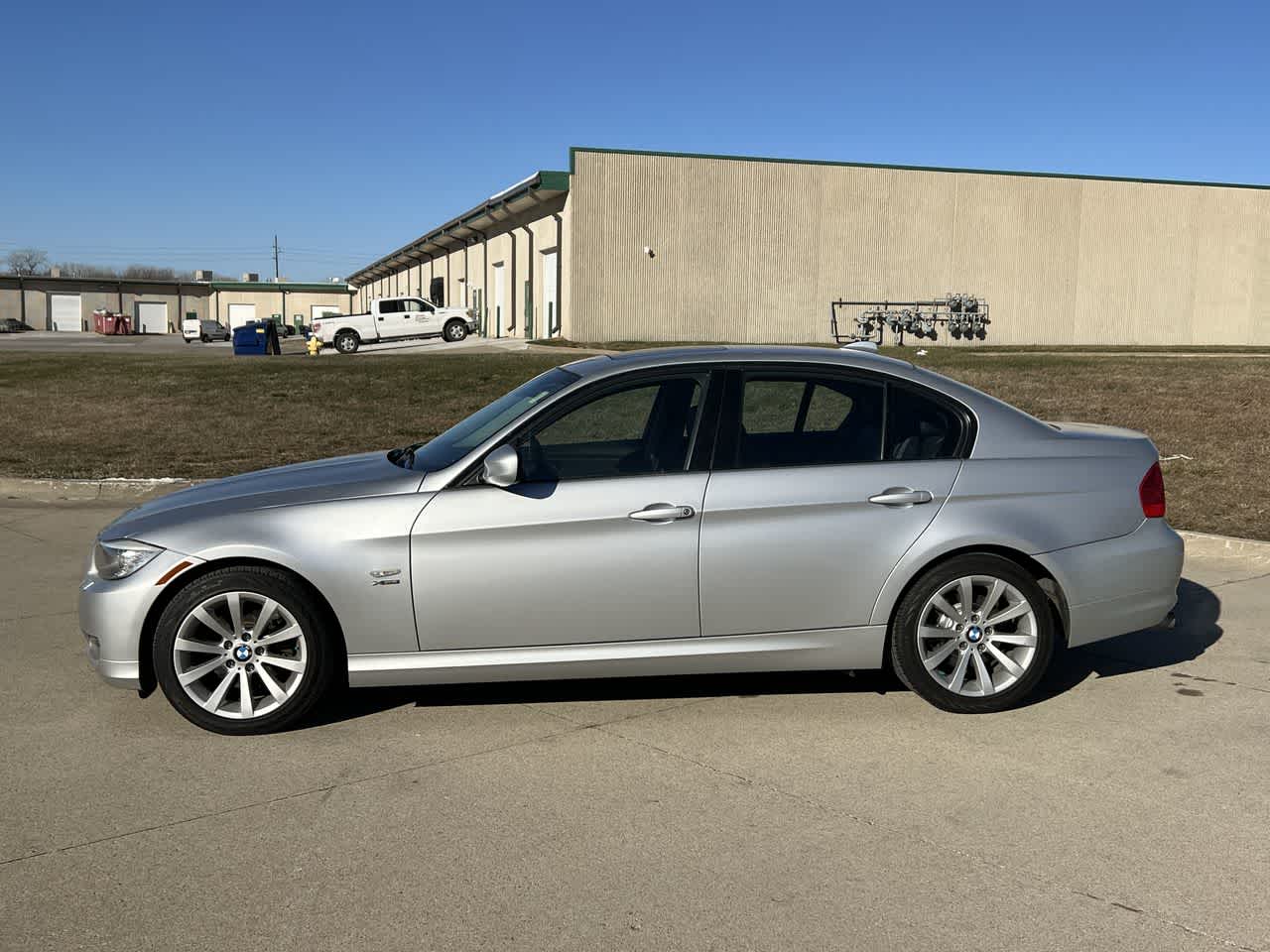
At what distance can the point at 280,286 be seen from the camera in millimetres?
98875

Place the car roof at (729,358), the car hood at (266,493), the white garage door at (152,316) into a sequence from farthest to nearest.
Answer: the white garage door at (152,316), the car roof at (729,358), the car hood at (266,493)

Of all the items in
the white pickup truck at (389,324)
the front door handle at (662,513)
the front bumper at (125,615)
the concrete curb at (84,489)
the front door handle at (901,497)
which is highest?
the white pickup truck at (389,324)

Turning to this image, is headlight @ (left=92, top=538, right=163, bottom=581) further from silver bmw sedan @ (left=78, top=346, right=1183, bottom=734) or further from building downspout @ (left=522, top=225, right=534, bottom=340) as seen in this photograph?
building downspout @ (left=522, top=225, right=534, bottom=340)

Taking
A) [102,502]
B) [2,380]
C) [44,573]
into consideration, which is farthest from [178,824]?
[2,380]

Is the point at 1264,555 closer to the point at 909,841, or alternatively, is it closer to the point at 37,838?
the point at 909,841

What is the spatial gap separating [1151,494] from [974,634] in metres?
1.13

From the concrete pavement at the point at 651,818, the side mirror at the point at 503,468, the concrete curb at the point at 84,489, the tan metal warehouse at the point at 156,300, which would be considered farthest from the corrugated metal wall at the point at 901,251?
the tan metal warehouse at the point at 156,300

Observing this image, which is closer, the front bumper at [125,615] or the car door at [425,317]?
the front bumper at [125,615]

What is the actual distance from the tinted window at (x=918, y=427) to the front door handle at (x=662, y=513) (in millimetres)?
1009

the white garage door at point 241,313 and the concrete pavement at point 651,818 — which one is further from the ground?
the white garage door at point 241,313

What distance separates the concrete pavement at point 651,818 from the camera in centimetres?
333

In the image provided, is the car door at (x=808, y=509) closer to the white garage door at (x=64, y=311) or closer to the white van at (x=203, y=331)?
the white van at (x=203, y=331)

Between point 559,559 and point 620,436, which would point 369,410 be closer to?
point 620,436

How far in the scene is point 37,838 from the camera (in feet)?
12.7
